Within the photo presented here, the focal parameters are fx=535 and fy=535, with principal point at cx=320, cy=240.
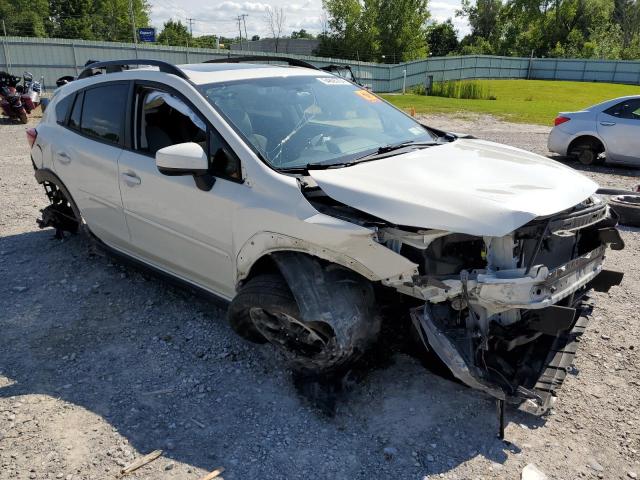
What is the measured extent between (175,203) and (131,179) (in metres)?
0.55

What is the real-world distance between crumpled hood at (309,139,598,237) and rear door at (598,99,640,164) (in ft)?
25.9

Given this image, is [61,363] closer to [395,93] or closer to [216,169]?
[216,169]

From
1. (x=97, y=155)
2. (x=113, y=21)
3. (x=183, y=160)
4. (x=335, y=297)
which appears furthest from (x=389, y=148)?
(x=113, y=21)

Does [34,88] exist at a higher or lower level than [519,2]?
lower

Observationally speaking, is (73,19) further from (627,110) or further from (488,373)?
(488,373)

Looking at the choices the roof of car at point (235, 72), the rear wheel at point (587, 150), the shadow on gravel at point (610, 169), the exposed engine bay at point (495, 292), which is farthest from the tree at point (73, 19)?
the exposed engine bay at point (495, 292)

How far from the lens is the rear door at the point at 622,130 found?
10.1 m

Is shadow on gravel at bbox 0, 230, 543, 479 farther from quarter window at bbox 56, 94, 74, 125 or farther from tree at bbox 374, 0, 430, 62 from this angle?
tree at bbox 374, 0, 430, 62

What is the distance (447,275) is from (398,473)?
1.03 meters

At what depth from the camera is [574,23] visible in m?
66.9

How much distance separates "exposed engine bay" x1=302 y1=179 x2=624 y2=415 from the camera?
265cm

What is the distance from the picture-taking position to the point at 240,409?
3.18 metres

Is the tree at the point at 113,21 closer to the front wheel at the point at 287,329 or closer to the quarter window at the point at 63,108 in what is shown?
the quarter window at the point at 63,108

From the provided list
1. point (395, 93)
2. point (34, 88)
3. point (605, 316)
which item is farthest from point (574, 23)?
point (605, 316)
